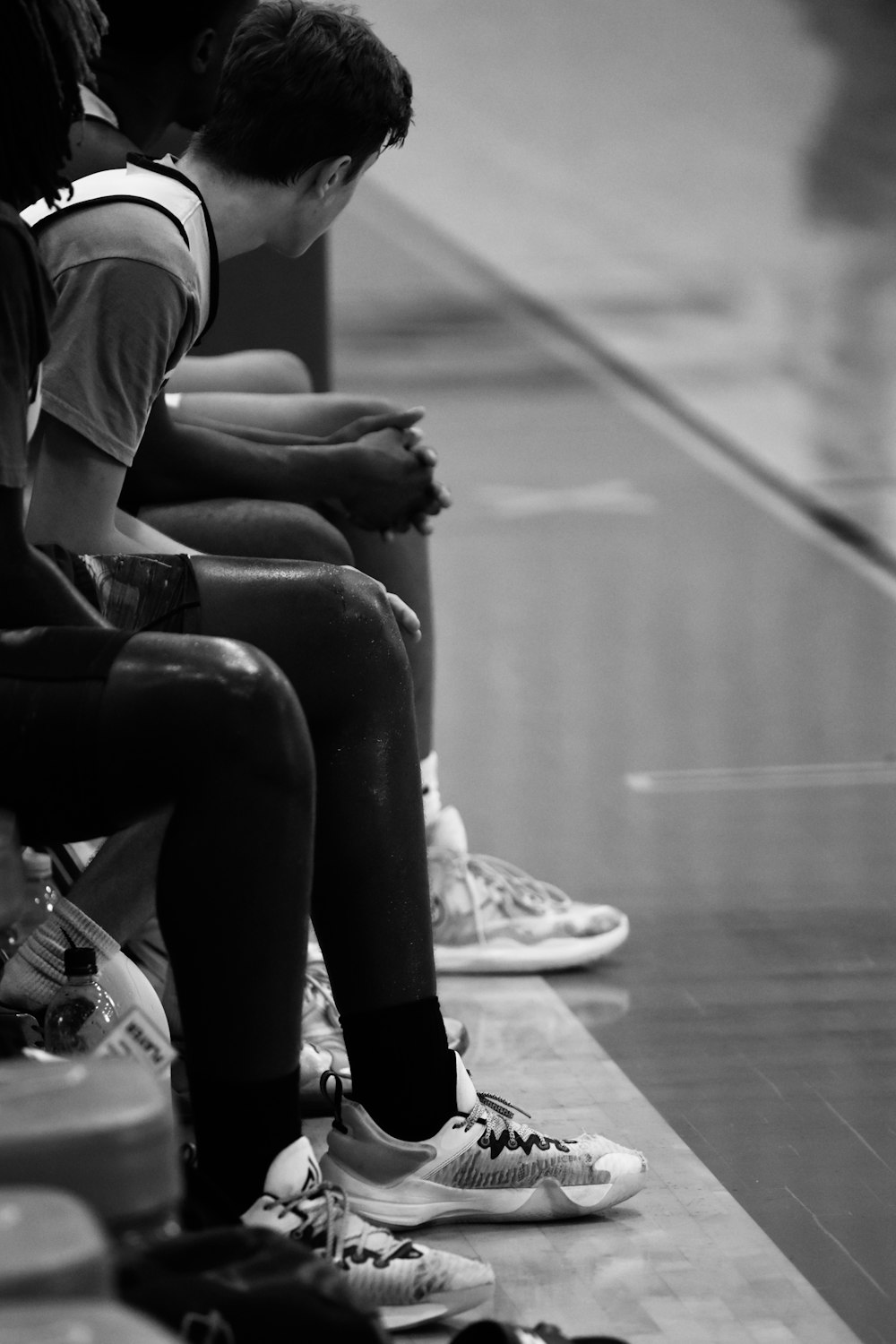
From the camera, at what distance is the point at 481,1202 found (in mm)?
1539

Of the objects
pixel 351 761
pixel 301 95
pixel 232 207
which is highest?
pixel 301 95

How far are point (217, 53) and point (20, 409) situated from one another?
0.83 metres

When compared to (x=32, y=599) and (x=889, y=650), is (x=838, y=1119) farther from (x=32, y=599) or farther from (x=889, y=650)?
(x=889, y=650)

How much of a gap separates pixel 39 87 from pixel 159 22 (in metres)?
0.64

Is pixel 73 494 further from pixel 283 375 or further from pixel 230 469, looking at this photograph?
pixel 283 375

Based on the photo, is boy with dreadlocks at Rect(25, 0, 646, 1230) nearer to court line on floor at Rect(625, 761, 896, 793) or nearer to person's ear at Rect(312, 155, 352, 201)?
person's ear at Rect(312, 155, 352, 201)

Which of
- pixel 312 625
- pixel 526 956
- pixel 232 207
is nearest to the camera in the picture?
pixel 312 625

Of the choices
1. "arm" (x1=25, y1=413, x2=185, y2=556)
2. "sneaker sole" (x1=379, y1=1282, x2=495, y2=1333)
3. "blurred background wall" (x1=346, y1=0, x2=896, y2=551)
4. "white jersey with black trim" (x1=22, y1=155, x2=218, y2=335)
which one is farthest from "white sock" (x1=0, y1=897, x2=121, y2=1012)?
"blurred background wall" (x1=346, y1=0, x2=896, y2=551)

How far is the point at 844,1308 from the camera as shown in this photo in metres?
1.39

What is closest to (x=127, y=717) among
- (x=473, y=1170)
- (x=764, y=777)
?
(x=473, y=1170)

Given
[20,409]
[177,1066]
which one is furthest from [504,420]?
[20,409]

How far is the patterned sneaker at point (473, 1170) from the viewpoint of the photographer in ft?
4.99

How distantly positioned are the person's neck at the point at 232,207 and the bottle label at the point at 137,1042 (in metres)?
0.95

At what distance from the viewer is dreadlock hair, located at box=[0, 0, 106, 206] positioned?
53.3 inches
